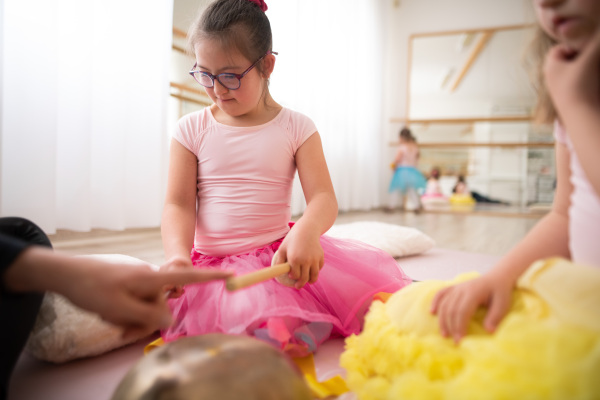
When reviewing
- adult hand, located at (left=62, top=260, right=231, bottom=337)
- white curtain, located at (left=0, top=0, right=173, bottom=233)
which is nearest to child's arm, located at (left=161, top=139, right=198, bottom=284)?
adult hand, located at (left=62, top=260, right=231, bottom=337)

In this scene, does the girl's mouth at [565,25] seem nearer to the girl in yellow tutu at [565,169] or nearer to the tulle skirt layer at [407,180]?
the girl in yellow tutu at [565,169]

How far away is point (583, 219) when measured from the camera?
43 cm

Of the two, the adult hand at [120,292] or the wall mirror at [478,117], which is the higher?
the wall mirror at [478,117]

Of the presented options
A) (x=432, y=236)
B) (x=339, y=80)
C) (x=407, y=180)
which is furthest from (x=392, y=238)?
(x=407, y=180)

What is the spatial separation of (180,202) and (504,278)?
0.63 metres

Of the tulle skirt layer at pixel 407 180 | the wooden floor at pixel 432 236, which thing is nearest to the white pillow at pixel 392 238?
the wooden floor at pixel 432 236

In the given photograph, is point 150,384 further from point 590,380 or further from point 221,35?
point 221,35

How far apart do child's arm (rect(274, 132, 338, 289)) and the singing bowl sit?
0.76 ft

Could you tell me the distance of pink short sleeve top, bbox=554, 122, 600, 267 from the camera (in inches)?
16.3

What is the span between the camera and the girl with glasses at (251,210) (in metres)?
0.69

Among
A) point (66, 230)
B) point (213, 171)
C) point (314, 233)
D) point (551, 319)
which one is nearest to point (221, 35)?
point (213, 171)

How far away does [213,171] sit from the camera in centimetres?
89

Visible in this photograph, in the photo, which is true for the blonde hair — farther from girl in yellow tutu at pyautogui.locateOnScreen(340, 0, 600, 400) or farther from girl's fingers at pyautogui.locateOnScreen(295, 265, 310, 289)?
girl's fingers at pyautogui.locateOnScreen(295, 265, 310, 289)

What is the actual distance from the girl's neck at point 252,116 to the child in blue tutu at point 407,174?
3.20 meters
